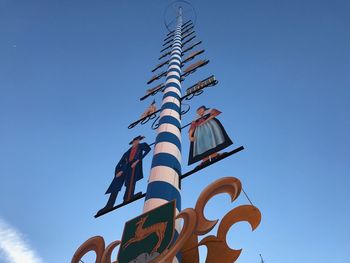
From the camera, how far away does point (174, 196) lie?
17.1 ft

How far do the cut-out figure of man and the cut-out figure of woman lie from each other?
1.16 metres

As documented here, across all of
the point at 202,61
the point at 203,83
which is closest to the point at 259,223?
the point at 203,83

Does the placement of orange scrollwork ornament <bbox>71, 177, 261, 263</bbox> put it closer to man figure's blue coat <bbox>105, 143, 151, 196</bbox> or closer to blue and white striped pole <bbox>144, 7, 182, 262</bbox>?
blue and white striped pole <bbox>144, 7, 182, 262</bbox>

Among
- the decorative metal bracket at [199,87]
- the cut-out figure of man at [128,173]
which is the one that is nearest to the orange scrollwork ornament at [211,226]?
the cut-out figure of man at [128,173]

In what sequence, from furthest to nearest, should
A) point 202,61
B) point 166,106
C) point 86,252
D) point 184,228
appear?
point 202,61, point 166,106, point 86,252, point 184,228

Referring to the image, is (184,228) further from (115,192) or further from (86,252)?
(115,192)

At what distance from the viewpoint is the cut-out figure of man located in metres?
6.12

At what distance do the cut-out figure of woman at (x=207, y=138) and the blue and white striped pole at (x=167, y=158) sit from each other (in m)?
0.34

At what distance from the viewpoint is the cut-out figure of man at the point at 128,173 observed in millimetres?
6117

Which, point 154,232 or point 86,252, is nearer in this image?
point 154,232

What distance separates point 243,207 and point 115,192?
2.93 metres

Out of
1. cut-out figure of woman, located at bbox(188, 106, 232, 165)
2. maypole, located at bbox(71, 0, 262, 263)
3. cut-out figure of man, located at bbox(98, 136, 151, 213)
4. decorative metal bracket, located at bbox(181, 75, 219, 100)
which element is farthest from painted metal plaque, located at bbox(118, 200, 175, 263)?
decorative metal bracket, located at bbox(181, 75, 219, 100)

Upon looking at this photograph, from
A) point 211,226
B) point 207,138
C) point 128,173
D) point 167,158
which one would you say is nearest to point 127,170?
point 128,173

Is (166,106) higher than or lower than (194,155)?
higher
